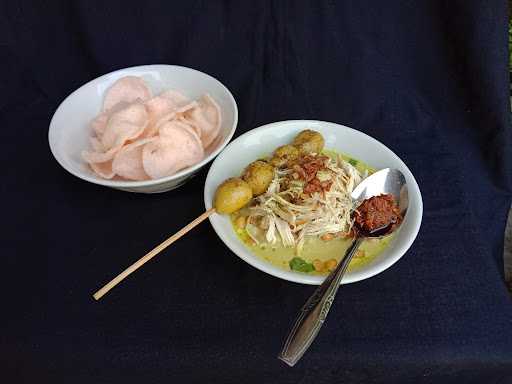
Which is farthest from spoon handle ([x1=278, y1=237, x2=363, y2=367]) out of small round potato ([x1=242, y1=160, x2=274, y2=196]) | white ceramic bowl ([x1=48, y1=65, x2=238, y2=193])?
white ceramic bowl ([x1=48, y1=65, x2=238, y2=193])

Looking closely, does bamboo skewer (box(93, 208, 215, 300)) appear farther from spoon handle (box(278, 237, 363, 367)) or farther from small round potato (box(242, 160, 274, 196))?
spoon handle (box(278, 237, 363, 367))

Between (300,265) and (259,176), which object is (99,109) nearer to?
(259,176)

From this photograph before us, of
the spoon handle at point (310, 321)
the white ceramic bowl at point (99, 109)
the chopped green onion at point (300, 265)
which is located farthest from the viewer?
the white ceramic bowl at point (99, 109)

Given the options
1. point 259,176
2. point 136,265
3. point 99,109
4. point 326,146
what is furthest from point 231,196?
point 99,109

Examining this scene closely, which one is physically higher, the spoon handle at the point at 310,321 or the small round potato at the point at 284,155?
the small round potato at the point at 284,155

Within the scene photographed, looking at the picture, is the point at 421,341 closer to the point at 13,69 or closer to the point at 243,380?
the point at 243,380

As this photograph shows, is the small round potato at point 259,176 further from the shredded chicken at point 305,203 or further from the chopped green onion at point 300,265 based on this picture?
the chopped green onion at point 300,265

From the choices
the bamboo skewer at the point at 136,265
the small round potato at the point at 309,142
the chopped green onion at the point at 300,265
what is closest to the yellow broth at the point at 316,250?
the chopped green onion at the point at 300,265
